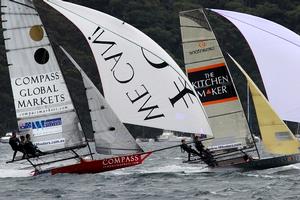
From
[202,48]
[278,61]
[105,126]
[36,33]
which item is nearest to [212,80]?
[202,48]

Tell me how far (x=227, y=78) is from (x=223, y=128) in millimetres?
1228

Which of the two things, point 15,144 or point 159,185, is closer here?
point 159,185

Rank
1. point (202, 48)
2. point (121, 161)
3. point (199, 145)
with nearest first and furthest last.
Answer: point (121, 161), point (199, 145), point (202, 48)

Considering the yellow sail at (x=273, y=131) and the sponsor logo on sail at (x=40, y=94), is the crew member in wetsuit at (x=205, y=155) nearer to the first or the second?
the yellow sail at (x=273, y=131)

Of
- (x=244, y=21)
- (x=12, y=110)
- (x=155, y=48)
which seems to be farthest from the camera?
(x=12, y=110)

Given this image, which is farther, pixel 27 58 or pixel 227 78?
pixel 227 78

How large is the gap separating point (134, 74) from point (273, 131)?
412 centimetres

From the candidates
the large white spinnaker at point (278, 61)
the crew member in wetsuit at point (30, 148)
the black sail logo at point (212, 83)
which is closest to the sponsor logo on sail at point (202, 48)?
the black sail logo at point (212, 83)

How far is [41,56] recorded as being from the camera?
23.6 metres

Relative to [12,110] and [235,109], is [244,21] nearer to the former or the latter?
[235,109]

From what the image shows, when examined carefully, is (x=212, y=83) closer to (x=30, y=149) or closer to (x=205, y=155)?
(x=205, y=155)

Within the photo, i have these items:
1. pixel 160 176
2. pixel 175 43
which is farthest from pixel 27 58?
pixel 175 43

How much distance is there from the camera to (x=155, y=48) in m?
23.0

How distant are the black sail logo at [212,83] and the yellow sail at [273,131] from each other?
666 millimetres
